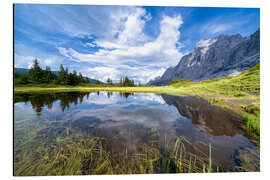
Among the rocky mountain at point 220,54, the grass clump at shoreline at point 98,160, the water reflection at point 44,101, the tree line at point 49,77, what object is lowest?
the grass clump at shoreline at point 98,160

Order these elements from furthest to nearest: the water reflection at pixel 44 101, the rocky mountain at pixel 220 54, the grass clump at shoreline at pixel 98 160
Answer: the rocky mountain at pixel 220 54
the water reflection at pixel 44 101
the grass clump at shoreline at pixel 98 160

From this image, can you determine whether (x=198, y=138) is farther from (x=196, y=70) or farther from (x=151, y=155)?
(x=196, y=70)

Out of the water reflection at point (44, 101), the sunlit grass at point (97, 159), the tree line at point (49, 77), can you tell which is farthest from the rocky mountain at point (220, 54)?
the sunlit grass at point (97, 159)

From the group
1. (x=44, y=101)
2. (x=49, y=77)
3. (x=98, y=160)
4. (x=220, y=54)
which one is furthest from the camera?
(x=220, y=54)

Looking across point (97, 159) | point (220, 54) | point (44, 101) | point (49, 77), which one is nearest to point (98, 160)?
point (97, 159)

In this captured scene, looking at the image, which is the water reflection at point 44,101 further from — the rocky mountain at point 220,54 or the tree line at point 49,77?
the rocky mountain at point 220,54

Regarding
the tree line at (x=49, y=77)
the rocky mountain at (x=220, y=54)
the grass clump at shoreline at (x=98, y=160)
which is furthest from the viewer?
the rocky mountain at (x=220, y=54)

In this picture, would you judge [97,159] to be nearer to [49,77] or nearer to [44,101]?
[44,101]

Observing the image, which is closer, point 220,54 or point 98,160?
point 98,160

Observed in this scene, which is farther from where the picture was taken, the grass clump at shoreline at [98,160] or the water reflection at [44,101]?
the water reflection at [44,101]

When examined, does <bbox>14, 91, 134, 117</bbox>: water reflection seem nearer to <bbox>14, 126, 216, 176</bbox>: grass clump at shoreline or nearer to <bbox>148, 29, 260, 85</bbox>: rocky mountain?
<bbox>14, 126, 216, 176</bbox>: grass clump at shoreline

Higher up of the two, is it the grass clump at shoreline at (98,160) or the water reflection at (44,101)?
the water reflection at (44,101)

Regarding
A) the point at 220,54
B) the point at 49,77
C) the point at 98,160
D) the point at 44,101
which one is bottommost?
the point at 98,160

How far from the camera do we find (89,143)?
12.9 ft
